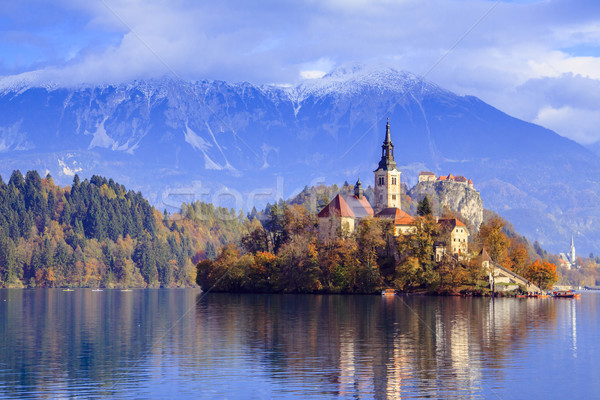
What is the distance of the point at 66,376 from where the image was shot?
147 ft

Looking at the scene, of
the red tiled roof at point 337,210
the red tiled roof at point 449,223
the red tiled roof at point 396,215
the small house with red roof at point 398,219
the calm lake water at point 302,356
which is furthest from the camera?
the red tiled roof at point 396,215

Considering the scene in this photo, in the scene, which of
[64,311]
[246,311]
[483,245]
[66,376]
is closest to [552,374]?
[66,376]

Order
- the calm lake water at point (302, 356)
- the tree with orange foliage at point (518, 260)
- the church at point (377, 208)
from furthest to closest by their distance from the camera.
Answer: the church at point (377, 208), the tree with orange foliage at point (518, 260), the calm lake water at point (302, 356)

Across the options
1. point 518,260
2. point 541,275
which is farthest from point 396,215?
point 541,275

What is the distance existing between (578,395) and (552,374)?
542 cm

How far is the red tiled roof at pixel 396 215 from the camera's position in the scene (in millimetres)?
159625

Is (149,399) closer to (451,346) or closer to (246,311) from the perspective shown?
(451,346)

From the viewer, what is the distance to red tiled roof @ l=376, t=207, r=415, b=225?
15962 cm

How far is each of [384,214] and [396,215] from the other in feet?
13.0

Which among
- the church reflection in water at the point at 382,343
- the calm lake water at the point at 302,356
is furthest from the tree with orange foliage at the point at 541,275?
the calm lake water at the point at 302,356

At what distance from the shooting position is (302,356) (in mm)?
52406

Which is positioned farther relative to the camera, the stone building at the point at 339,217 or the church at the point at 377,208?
the church at the point at 377,208

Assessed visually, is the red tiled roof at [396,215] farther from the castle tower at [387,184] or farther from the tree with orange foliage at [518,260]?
the tree with orange foliage at [518,260]

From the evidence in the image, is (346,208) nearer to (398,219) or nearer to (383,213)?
(383,213)
